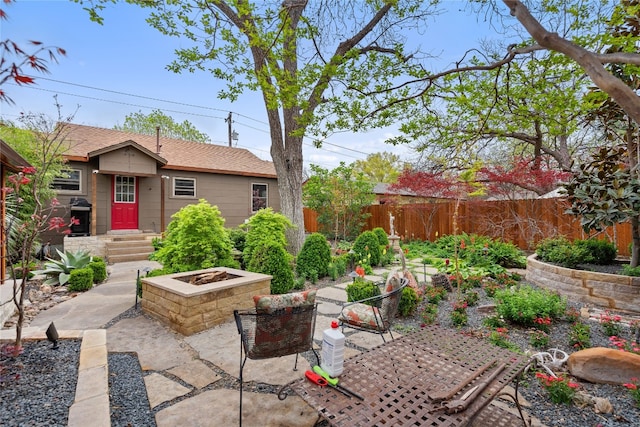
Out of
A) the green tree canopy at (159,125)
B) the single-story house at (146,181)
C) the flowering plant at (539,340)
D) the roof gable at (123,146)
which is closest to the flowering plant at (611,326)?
the flowering plant at (539,340)

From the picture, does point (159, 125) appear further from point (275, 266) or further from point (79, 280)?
point (275, 266)

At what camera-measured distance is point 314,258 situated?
6141 millimetres

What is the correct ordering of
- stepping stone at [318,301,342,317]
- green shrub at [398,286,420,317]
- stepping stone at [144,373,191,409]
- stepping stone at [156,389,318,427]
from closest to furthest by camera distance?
stepping stone at [156,389,318,427], stepping stone at [144,373,191,409], green shrub at [398,286,420,317], stepping stone at [318,301,342,317]

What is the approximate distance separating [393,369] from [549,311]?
2846mm

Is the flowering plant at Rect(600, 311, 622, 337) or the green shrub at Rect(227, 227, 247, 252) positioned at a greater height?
the green shrub at Rect(227, 227, 247, 252)

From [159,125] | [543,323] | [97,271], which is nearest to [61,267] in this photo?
[97,271]

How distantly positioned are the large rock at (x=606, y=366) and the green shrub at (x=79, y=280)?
6655 mm

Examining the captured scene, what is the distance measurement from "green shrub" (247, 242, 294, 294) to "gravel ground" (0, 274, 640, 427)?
2.21m

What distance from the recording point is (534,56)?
18.2 feet

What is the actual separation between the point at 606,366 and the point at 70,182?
1209 cm

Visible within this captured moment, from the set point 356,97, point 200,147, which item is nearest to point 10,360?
point 356,97

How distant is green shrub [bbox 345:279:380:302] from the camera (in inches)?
161

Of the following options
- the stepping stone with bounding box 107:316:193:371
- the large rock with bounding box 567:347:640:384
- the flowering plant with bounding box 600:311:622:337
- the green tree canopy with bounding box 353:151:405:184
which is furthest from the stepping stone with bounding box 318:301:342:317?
the green tree canopy with bounding box 353:151:405:184

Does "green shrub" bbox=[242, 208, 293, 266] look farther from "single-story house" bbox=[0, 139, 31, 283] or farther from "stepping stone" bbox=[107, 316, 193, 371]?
"single-story house" bbox=[0, 139, 31, 283]
